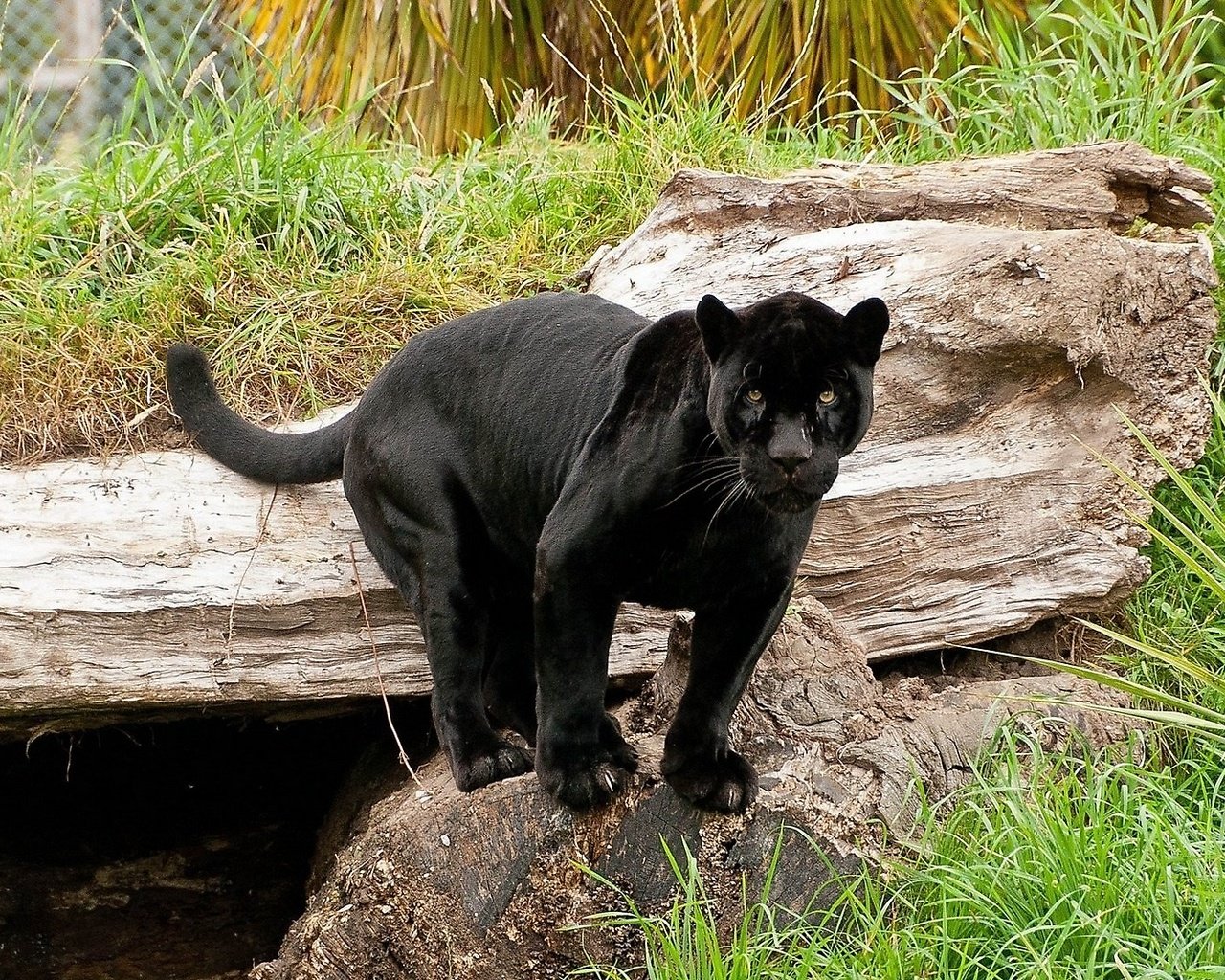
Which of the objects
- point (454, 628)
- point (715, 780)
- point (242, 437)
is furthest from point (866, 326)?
point (242, 437)

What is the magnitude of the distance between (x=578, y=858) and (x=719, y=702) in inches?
18.4

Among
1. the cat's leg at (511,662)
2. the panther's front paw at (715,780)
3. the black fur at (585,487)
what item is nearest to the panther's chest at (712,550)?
the black fur at (585,487)

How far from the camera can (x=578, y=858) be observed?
122 inches

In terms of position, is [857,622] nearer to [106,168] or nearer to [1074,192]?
[1074,192]

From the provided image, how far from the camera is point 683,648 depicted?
138 inches

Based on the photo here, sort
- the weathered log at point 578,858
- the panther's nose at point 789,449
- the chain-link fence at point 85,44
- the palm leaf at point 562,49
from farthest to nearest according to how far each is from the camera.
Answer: the chain-link fence at point 85,44 < the palm leaf at point 562,49 < the weathered log at point 578,858 < the panther's nose at point 789,449

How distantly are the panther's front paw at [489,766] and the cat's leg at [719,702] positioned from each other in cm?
42

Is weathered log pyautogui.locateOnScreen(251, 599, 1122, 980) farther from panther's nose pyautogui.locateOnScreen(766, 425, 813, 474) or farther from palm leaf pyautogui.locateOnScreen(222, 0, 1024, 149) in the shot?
palm leaf pyautogui.locateOnScreen(222, 0, 1024, 149)

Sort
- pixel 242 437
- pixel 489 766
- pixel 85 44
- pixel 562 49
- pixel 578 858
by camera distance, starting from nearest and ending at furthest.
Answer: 1. pixel 578 858
2. pixel 489 766
3. pixel 242 437
4. pixel 562 49
5. pixel 85 44

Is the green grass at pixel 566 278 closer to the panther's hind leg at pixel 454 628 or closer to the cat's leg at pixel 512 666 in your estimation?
the panther's hind leg at pixel 454 628

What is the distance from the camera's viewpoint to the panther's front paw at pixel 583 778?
307 centimetres

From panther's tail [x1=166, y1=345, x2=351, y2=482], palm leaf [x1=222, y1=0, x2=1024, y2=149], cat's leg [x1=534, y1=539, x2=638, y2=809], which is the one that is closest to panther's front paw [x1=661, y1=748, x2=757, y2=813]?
cat's leg [x1=534, y1=539, x2=638, y2=809]

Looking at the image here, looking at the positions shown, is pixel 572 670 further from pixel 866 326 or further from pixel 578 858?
pixel 866 326

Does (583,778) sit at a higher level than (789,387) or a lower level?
lower
